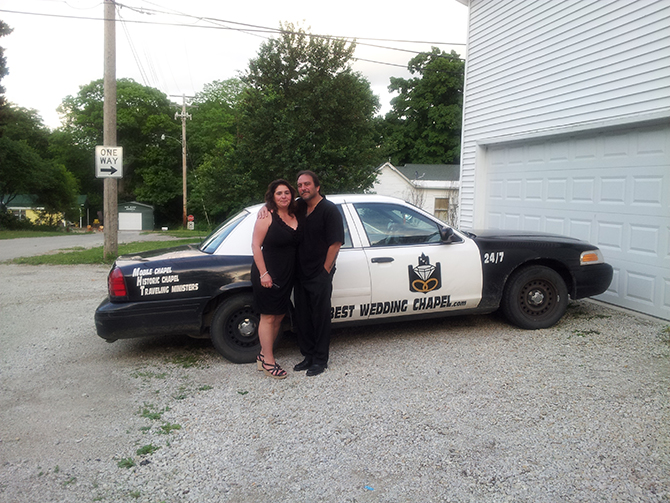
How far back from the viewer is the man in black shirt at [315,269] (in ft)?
14.8

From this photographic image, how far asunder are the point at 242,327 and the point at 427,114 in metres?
47.0

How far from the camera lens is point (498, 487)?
288 centimetres

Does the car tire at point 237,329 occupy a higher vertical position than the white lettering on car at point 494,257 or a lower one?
lower

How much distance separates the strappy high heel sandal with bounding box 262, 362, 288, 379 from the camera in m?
4.53

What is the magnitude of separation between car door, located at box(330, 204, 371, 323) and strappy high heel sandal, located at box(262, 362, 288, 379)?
73 cm

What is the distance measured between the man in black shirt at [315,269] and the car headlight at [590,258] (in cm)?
292

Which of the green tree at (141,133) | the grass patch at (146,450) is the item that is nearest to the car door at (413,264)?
the grass patch at (146,450)

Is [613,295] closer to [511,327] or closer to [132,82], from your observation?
[511,327]

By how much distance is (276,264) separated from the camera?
445cm

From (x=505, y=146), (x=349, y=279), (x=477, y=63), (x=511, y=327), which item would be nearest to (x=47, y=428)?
(x=349, y=279)

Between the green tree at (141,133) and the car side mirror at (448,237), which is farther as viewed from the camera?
the green tree at (141,133)

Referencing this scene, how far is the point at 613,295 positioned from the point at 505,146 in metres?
3.32

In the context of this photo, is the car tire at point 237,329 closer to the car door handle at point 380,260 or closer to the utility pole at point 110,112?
the car door handle at point 380,260

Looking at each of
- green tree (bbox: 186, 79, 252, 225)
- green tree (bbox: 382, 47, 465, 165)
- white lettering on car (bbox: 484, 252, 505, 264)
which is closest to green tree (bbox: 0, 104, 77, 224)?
green tree (bbox: 186, 79, 252, 225)
